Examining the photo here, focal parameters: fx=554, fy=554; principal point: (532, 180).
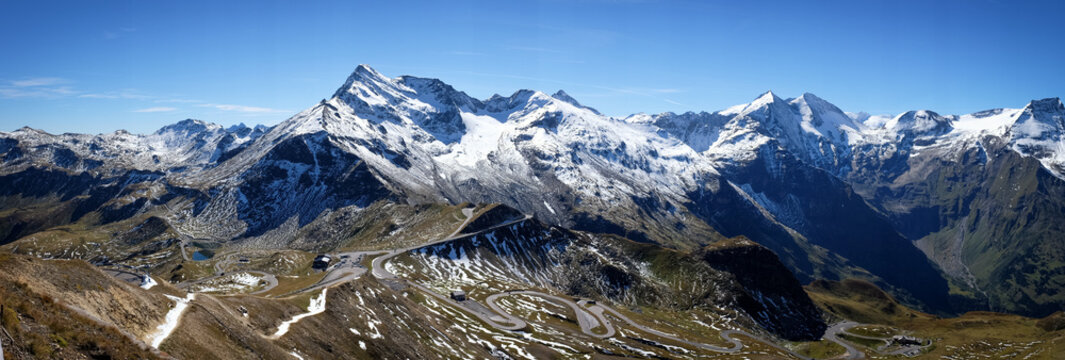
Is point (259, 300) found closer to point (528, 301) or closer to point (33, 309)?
A: point (33, 309)

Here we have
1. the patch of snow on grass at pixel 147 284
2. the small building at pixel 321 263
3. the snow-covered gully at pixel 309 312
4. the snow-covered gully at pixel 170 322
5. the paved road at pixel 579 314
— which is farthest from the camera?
the small building at pixel 321 263

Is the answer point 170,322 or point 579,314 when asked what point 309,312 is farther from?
point 579,314

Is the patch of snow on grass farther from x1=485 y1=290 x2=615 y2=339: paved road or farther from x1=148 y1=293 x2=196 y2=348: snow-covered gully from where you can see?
x1=485 y1=290 x2=615 y2=339: paved road

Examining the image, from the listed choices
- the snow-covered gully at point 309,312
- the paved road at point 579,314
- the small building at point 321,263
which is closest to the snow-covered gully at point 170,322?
the snow-covered gully at point 309,312

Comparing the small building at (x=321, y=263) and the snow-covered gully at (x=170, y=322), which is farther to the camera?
the small building at (x=321, y=263)

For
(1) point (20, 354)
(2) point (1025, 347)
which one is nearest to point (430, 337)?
(1) point (20, 354)

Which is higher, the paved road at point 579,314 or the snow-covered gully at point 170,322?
the snow-covered gully at point 170,322

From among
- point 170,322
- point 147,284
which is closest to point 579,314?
point 147,284

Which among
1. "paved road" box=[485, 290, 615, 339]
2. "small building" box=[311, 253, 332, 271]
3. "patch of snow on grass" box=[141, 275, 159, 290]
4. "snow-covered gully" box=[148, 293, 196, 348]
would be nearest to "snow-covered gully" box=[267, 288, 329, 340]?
"snow-covered gully" box=[148, 293, 196, 348]

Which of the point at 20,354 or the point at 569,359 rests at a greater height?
the point at 20,354

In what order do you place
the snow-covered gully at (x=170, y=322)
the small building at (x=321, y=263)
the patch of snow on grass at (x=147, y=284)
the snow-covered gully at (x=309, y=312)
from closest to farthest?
the snow-covered gully at (x=170, y=322), the patch of snow on grass at (x=147, y=284), the snow-covered gully at (x=309, y=312), the small building at (x=321, y=263)

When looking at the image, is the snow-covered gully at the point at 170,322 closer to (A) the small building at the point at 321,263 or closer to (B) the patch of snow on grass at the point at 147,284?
(B) the patch of snow on grass at the point at 147,284
